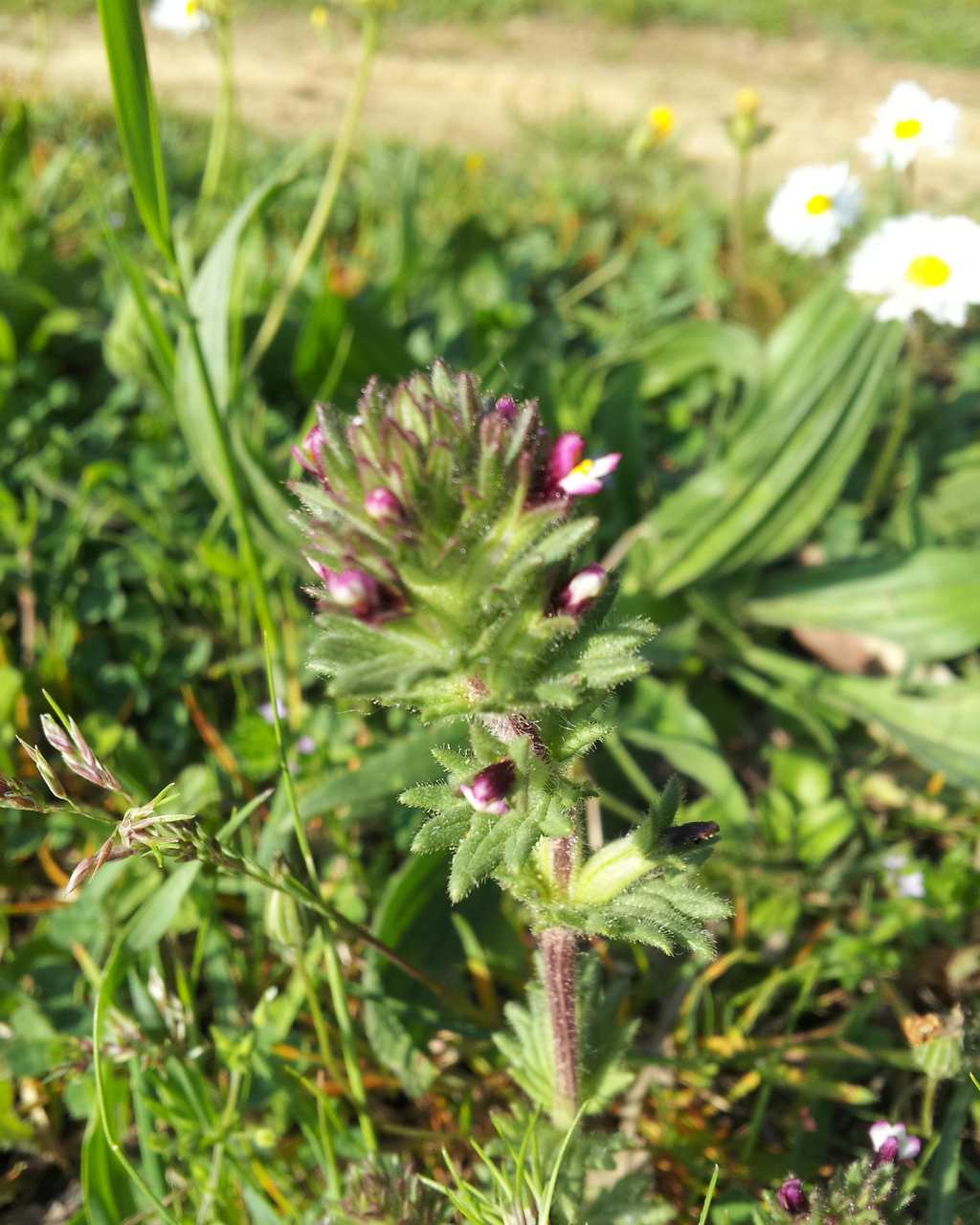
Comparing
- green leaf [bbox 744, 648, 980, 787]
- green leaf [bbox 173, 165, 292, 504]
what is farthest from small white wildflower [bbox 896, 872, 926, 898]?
green leaf [bbox 173, 165, 292, 504]

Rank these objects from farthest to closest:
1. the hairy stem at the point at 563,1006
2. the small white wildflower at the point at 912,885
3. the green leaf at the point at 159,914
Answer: the small white wildflower at the point at 912,885
the green leaf at the point at 159,914
the hairy stem at the point at 563,1006

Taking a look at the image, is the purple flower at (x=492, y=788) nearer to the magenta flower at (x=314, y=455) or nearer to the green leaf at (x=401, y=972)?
the magenta flower at (x=314, y=455)

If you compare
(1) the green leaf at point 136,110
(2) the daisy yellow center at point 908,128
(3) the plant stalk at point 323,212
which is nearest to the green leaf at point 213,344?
(3) the plant stalk at point 323,212

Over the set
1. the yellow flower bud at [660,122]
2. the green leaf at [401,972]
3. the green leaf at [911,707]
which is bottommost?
the green leaf at [401,972]

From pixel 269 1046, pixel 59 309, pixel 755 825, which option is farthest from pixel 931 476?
pixel 59 309

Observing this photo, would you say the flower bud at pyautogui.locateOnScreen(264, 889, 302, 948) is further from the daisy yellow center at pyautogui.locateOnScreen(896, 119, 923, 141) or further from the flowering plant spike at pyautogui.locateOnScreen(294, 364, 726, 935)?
the daisy yellow center at pyautogui.locateOnScreen(896, 119, 923, 141)

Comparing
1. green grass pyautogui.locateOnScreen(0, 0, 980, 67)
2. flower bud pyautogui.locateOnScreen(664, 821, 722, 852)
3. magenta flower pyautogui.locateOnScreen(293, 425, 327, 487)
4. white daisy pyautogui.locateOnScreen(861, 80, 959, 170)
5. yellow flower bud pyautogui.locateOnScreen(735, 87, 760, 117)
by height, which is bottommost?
flower bud pyautogui.locateOnScreen(664, 821, 722, 852)

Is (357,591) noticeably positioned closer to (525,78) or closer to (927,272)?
(927,272)
